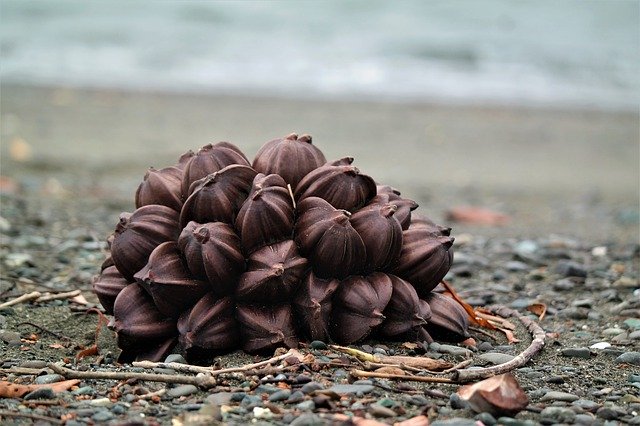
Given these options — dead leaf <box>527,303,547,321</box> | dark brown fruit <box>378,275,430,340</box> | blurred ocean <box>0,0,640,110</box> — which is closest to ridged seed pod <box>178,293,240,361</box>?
dark brown fruit <box>378,275,430,340</box>

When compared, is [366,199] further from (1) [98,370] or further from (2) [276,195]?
(1) [98,370]

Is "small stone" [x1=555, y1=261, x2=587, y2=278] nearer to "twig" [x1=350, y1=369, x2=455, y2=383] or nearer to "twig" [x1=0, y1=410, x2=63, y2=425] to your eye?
"twig" [x1=350, y1=369, x2=455, y2=383]

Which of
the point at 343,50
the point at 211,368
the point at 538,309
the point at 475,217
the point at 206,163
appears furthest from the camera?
the point at 343,50

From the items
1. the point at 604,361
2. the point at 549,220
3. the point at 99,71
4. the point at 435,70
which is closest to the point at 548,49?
the point at 435,70

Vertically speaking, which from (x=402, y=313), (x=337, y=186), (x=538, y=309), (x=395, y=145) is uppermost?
(x=337, y=186)

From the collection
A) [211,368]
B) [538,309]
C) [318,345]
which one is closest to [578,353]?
[538,309]

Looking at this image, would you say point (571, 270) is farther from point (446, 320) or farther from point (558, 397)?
point (558, 397)
